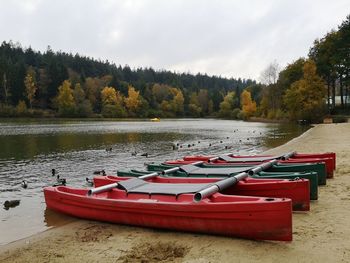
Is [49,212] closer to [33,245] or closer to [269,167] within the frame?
[33,245]

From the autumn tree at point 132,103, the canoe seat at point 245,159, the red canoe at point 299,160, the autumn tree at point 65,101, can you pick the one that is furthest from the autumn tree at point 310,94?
the autumn tree at point 132,103

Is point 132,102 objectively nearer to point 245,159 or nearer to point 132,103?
point 132,103

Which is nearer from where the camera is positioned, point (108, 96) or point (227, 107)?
point (108, 96)

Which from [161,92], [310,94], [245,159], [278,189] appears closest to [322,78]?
[310,94]

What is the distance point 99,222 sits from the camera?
919 centimetres

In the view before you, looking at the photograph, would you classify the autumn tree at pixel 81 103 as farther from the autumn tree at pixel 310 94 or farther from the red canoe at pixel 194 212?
the red canoe at pixel 194 212

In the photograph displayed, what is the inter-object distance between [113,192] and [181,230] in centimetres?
225

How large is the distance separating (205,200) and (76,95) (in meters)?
113

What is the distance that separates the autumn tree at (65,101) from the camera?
10681 centimetres

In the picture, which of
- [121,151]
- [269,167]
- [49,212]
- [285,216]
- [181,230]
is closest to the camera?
[285,216]

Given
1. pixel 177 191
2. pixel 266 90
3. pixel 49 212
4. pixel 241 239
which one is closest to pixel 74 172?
pixel 49 212

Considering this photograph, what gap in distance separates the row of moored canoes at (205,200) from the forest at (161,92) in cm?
5163

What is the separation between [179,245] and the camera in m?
7.31

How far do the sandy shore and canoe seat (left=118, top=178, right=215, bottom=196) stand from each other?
2.92 feet
